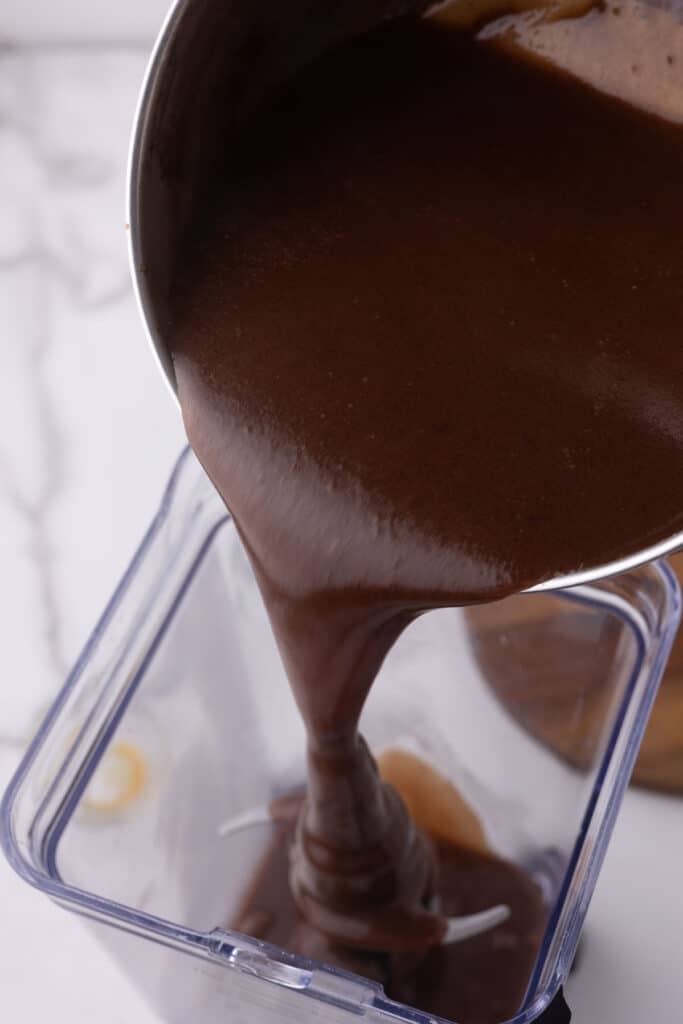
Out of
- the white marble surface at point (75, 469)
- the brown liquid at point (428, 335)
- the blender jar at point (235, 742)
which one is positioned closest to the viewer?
the brown liquid at point (428, 335)

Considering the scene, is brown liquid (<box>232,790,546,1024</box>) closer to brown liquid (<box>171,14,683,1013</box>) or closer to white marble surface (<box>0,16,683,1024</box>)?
white marble surface (<box>0,16,683,1024</box>)

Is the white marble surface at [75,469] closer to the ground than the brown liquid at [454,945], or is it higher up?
higher up

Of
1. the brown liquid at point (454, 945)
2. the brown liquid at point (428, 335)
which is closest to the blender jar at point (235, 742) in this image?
the brown liquid at point (454, 945)

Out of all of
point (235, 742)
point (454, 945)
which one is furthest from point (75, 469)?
point (454, 945)

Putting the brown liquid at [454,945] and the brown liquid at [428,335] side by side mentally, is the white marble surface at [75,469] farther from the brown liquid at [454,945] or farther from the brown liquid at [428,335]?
the brown liquid at [428,335]

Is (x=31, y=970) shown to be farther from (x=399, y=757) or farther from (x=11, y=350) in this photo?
(x=11, y=350)

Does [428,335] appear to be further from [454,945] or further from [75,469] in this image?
[75,469]

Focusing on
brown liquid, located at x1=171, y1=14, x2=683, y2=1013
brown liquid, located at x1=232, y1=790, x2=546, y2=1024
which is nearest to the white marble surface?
brown liquid, located at x1=232, y1=790, x2=546, y2=1024
